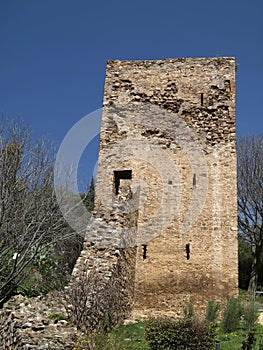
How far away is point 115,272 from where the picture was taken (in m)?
9.96

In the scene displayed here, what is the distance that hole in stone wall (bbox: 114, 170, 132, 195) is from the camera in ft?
42.5

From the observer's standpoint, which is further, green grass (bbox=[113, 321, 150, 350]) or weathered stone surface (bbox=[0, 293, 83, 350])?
green grass (bbox=[113, 321, 150, 350])

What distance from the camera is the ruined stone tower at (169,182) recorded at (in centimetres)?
1165

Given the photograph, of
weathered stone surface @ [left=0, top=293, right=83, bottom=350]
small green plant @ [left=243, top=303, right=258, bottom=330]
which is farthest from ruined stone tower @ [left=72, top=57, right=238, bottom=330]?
weathered stone surface @ [left=0, top=293, right=83, bottom=350]

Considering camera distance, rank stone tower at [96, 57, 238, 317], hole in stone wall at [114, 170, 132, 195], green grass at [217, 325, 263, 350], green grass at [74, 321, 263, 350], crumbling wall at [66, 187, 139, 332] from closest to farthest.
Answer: green grass at [74, 321, 263, 350] < green grass at [217, 325, 263, 350] < crumbling wall at [66, 187, 139, 332] < stone tower at [96, 57, 238, 317] < hole in stone wall at [114, 170, 132, 195]

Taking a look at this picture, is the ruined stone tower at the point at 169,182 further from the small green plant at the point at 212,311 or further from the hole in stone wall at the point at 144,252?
the small green plant at the point at 212,311

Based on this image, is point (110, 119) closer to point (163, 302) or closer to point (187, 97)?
point (187, 97)

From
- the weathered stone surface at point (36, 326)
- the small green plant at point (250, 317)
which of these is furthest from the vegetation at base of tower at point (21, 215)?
the small green plant at point (250, 317)

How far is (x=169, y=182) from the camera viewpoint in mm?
12703

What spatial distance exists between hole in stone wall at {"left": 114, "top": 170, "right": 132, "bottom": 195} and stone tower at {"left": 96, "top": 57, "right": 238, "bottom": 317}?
35 mm

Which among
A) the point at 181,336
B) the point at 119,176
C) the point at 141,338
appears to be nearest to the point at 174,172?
the point at 119,176

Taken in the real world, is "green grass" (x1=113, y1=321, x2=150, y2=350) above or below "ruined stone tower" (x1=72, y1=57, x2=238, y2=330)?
below

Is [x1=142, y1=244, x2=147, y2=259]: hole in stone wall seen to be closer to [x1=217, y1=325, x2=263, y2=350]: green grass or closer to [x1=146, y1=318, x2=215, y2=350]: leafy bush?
[x1=217, y1=325, x2=263, y2=350]: green grass

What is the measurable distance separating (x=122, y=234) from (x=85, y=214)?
734 centimetres
